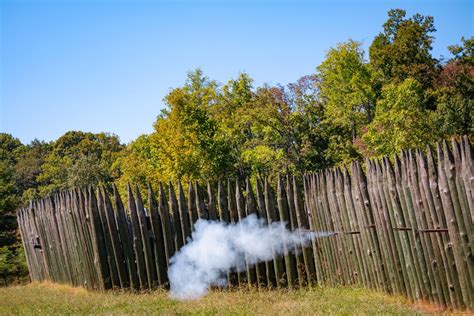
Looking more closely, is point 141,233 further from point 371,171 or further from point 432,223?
point 432,223

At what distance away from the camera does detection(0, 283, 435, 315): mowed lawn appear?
22.5 feet

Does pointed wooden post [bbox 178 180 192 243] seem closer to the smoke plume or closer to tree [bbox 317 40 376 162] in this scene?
the smoke plume

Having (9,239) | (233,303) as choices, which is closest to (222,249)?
(233,303)

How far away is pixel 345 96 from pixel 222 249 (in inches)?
1531

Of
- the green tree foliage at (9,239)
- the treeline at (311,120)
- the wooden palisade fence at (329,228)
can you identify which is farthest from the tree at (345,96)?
the wooden palisade fence at (329,228)

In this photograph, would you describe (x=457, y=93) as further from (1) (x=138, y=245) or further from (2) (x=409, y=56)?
(1) (x=138, y=245)

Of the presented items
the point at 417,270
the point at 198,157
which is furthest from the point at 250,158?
the point at 417,270

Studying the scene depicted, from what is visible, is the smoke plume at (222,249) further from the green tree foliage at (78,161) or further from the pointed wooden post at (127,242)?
the green tree foliage at (78,161)

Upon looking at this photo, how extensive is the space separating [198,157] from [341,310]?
27087 millimetres

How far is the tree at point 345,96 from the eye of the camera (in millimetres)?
40750

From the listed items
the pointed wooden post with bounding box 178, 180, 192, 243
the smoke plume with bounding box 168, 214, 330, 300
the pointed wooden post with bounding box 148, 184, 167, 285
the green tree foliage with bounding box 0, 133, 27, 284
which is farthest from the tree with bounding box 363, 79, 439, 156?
the pointed wooden post with bounding box 148, 184, 167, 285

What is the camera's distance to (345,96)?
46500 mm

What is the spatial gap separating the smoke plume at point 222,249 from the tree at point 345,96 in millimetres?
28619

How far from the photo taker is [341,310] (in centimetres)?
666
